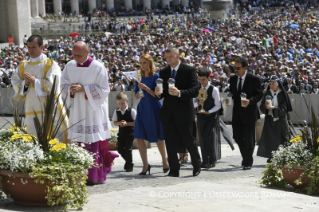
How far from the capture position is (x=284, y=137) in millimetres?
11055

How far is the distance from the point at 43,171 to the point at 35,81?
2134mm

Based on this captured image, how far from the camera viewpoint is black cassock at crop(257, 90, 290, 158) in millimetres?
11000

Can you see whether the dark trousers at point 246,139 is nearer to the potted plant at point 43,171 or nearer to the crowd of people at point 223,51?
the potted plant at point 43,171

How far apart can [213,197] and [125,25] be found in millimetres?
44883

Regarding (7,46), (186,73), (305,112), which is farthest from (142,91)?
(7,46)

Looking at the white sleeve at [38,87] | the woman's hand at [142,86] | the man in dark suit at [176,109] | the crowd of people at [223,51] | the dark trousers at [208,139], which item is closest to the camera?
the white sleeve at [38,87]

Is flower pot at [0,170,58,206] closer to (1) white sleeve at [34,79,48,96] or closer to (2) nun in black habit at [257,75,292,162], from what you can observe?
(1) white sleeve at [34,79,48,96]

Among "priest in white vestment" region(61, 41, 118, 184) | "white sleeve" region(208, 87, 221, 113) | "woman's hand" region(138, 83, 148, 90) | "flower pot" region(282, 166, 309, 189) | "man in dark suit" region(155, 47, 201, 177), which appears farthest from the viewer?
"white sleeve" region(208, 87, 221, 113)

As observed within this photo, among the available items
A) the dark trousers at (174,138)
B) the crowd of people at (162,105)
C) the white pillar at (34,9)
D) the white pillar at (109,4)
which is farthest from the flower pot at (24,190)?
the white pillar at (109,4)

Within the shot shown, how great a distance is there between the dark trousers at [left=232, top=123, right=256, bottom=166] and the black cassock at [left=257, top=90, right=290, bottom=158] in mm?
583

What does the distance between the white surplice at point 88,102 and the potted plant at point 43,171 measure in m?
1.53

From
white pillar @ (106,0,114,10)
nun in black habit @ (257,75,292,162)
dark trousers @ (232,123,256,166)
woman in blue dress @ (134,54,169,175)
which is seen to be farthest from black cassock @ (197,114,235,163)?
white pillar @ (106,0,114,10)

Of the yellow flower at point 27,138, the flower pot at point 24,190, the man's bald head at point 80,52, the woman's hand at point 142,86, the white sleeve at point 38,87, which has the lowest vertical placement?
the flower pot at point 24,190

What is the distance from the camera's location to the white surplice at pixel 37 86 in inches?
340
